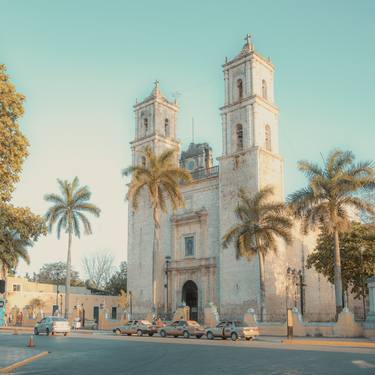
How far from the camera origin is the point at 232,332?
2927 cm

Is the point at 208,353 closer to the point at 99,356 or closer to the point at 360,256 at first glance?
the point at 99,356

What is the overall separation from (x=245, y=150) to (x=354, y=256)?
1211 cm

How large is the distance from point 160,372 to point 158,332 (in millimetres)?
21573

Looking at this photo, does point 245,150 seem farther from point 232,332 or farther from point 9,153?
point 9,153

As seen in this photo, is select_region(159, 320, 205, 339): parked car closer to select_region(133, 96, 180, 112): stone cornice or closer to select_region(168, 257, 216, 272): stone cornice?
select_region(168, 257, 216, 272): stone cornice

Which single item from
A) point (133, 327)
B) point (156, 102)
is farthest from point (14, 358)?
point (156, 102)

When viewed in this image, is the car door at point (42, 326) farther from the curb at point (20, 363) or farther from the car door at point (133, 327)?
the curb at point (20, 363)

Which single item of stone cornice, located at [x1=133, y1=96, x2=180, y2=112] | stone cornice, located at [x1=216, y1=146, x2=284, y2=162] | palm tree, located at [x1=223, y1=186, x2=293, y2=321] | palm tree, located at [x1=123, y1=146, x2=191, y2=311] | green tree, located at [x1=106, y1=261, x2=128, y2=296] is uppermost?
stone cornice, located at [x1=133, y1=96, x2=180, y2=112]

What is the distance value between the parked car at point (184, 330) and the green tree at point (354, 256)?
1285cm

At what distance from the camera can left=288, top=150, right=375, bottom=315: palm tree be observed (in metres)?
31.7

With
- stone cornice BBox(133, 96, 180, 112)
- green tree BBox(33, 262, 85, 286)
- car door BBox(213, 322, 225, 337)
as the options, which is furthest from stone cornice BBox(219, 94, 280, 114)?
green tree BBox(33, 262, 85, 286)

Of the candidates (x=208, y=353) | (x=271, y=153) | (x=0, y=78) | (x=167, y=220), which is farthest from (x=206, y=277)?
(x=0, y=78)

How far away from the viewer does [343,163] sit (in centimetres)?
3238

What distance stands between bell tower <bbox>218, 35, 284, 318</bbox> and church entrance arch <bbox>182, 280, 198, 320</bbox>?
4.72 meters
